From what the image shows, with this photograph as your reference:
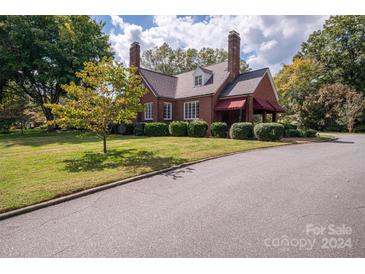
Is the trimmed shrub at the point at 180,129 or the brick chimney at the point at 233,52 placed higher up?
the brick chimney at the point at 233,52

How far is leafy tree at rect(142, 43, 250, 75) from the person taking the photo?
47.0 metres

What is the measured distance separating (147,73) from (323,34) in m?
33.8

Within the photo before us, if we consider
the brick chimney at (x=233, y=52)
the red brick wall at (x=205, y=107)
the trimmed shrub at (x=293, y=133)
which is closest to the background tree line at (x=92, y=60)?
the trimmed shrub at (x=293, y=133)

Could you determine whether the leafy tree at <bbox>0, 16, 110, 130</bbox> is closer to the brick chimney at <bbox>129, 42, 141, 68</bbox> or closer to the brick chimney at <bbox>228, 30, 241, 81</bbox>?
the brick chimney at <bbox>129, 42, 141, 68</bbox>

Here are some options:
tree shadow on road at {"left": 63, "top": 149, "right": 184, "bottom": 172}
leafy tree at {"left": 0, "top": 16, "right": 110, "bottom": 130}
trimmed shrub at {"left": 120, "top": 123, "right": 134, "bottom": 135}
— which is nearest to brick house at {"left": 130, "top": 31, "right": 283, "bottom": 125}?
trimmed shrub at {"left": 120, "top": 123, "right": 134, "bottom": 135}

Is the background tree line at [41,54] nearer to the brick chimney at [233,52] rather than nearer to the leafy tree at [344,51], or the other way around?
the brick chimney at [233,52]

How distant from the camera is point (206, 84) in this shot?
22.4 meters

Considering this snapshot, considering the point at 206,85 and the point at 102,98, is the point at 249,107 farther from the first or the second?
the point at 102,98

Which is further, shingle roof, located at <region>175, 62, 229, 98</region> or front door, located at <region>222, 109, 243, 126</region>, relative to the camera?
front door, located at <region>222, 109, 243, 126</region>

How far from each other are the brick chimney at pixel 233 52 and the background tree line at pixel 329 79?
12.7 metres

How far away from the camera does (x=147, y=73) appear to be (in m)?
25.3

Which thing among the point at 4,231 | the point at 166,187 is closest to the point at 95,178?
the point at 166,187

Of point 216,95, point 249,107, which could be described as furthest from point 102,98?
point 249,107

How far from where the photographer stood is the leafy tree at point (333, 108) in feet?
87.3
